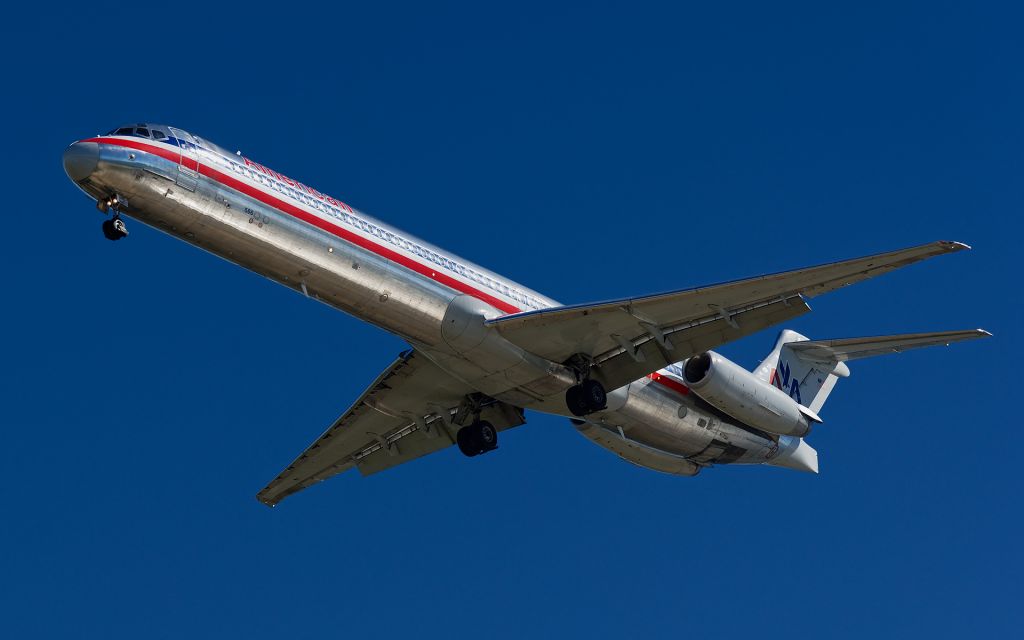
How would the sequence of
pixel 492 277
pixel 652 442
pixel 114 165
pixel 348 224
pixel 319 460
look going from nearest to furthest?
1. pixel 114 165
2. pixel 348 224
3. pixel 492 277
4. pixel 652 442
5. pixel 319 460

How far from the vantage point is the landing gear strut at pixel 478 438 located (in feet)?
104

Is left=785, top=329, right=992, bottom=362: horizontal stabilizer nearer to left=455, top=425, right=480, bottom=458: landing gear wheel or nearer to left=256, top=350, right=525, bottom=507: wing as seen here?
left=256, top=350, right=525, bottom=507: wing

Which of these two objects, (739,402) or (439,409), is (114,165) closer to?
(439,409)

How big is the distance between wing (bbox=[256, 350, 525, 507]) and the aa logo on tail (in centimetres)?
619

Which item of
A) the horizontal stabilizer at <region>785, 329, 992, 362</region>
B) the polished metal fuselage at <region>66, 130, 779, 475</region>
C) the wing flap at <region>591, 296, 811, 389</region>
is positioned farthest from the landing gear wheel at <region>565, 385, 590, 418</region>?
the horizontal stabilizer at <region>785, 329, 992, 362</region>

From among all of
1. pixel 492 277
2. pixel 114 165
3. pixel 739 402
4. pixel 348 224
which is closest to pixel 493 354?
pixel 492 277

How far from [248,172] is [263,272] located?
1.84 m

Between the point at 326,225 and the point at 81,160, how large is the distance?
14.6 feet

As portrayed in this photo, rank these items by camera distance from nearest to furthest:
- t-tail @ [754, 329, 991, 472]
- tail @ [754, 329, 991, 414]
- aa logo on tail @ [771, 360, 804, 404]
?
tail @ [754, 329, 991, 414] → t-tail @ [754, 329, 991, 472] → aa logo on tail @ [771, 360, 804, 404]

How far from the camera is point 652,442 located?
105 ft

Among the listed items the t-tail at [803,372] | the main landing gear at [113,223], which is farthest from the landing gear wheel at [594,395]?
the main landing gear at [113,223]

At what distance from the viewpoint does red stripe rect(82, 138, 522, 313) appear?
1037 inches

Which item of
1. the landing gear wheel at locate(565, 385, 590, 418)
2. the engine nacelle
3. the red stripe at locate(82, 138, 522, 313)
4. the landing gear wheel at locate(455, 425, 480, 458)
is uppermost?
the red stripe at locate(82, 138, 522, 313)

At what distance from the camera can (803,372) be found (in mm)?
34812
